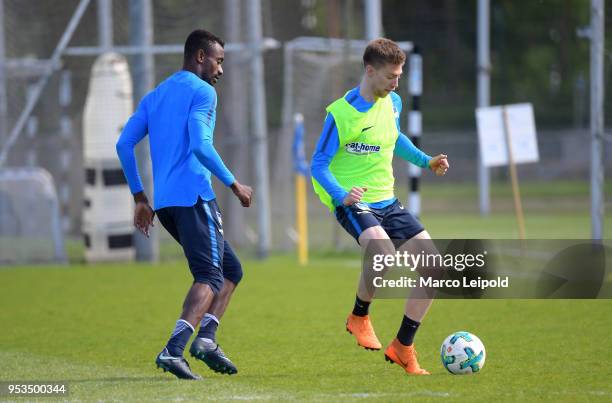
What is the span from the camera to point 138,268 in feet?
55.9

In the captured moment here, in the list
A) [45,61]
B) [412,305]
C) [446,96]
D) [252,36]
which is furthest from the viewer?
[446,96]

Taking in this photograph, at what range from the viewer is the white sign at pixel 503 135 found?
1648 cm

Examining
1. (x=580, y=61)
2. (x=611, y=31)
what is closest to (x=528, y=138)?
(x=611, y=31)

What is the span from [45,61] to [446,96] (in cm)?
2453

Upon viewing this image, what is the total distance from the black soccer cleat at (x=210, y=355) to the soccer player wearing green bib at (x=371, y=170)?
1.02 m

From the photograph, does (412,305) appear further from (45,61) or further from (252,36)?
(45,61)

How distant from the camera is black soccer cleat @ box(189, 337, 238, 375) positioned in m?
8.10

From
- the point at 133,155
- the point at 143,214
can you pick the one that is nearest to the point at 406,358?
the point at 143,214

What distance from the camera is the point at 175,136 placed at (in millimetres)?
8078

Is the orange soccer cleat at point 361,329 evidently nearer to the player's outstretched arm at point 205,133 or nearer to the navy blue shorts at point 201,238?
the navy blue shorts at point 201,238

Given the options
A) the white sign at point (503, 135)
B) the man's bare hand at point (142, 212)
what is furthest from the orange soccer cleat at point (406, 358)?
the white sign at point (503, 135)

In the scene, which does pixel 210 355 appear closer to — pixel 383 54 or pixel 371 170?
pixel 371 170

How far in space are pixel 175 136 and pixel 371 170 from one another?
1413 millimetres

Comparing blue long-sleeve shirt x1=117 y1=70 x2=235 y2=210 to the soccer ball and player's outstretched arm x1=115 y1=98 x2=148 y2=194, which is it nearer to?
player's outstretched arm x1=115 y1=98 x2=148 y2=194
